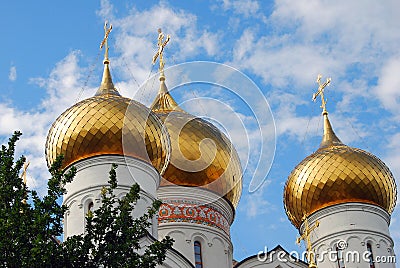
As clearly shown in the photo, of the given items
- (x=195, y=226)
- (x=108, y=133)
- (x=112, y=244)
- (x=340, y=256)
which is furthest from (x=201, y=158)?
(x=112, y=244)

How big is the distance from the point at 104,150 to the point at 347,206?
5051mm

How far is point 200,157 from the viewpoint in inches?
627

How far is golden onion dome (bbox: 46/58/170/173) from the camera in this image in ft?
46.3

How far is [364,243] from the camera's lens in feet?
53.1

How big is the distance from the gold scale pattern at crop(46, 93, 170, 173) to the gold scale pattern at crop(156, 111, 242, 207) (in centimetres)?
83

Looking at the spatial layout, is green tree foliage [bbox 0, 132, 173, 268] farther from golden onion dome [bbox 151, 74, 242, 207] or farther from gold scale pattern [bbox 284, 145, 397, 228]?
gold scale pattern [bbox 284, 145, 397, 228]

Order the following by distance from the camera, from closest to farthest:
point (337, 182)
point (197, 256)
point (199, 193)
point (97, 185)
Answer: point (97, 185) → point (197, 256) → point (199, 193) → point (337, 182)

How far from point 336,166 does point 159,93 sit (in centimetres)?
409

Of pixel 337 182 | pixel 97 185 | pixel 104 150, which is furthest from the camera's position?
pixel 337 182

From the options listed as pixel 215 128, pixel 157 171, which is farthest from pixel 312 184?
pixel 157 171

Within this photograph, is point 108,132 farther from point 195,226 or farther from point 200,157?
point 195,226

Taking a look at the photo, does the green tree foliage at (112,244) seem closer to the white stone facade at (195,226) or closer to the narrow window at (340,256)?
the white stone facade at (195,226)

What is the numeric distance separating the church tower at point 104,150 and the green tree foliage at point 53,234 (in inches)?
172

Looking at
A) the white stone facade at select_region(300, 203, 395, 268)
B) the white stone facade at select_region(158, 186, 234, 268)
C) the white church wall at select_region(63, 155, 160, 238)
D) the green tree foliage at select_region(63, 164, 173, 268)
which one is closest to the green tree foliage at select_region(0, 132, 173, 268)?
the green tree foliage at select_region(63, 164, 173, 268)
